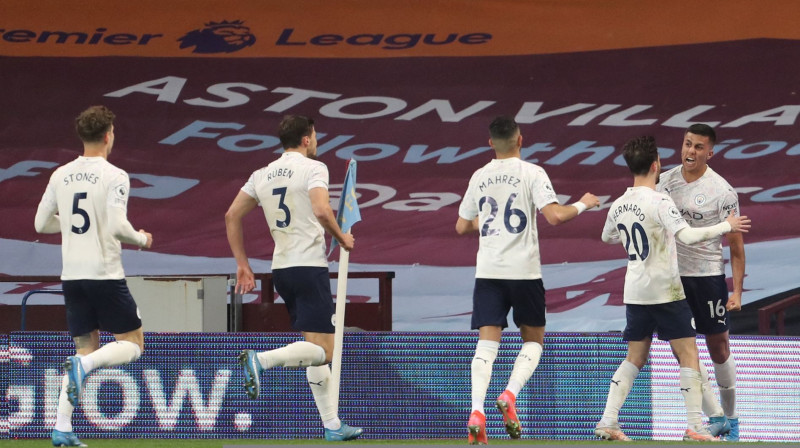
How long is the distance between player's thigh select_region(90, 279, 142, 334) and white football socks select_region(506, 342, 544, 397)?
2054 millimetres

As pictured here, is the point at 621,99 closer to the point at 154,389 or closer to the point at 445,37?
the point at 445,37

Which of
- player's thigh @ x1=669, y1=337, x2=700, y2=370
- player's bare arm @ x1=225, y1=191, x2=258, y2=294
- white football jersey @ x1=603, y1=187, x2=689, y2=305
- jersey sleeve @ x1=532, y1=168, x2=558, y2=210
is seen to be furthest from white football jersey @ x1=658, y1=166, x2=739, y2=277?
player's bare arm @ x1=225, y1=191, x2=258, y2=294

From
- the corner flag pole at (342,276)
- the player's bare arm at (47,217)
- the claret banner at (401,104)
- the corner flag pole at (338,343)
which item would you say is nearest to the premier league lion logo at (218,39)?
the claret banner at (401,104)

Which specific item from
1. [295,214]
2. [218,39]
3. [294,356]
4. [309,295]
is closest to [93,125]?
[295,214]

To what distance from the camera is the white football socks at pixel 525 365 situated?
7828mm

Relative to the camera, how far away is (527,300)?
7.90 metres

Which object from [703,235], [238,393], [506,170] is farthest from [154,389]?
[703,235]

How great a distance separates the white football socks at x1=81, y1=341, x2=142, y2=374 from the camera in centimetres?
769

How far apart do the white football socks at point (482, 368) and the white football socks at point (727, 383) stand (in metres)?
1.63

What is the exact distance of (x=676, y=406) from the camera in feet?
29.2

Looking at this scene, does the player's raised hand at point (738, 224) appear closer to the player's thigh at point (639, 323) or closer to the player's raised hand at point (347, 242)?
the player's thigh at point (639, 323)

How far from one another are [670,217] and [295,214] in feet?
6.87

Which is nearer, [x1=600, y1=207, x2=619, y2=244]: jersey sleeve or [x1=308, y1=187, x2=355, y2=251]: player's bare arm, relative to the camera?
[x1=308, y1=187, x2=355, y2=251]: player's bare arm

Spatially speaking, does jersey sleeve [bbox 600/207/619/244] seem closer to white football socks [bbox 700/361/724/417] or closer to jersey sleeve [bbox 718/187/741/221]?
jersey sleeve [bbox 718/187/741/221]
